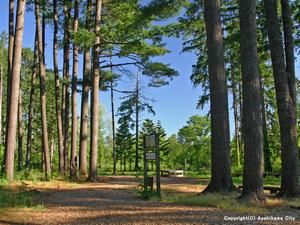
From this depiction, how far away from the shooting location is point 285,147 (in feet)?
34.5

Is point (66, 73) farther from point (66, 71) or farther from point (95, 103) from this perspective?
point (95, 103)

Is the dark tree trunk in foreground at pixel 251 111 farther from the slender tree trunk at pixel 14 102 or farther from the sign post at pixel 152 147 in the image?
the slender tree trunk at pixel 14 102

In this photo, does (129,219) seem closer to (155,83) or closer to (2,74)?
(155,83)

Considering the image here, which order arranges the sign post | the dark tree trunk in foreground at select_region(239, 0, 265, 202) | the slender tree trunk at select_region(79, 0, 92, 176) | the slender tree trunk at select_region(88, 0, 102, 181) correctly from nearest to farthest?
the dark tree trunk in foreground at select_region(239, 0, 265, 202) → the sign post → the slender tree trunk at select_region(88, 0, 102, 181) → the slender tree trunk at select_region(79, 0, 92, 176)

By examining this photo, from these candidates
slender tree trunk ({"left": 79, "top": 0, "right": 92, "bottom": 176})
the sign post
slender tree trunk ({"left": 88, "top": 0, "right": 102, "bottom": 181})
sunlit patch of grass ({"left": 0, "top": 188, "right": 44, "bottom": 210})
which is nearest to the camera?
sunlit patch of grass ({"left": 0, "top": 188, "right": 44, "bottom": 210})

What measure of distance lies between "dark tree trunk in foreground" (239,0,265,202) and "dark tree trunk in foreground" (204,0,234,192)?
5.02 ft

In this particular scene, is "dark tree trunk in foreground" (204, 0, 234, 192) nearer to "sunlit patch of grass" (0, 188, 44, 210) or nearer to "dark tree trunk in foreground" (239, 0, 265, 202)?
"dark tree trunk in foreground" (239, 0, 265, 202)

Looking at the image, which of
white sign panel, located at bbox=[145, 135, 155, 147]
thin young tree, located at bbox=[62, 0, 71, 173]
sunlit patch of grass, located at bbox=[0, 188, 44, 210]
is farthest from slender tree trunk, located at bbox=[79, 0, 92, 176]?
sunlit patch of grass, located at bbox=[0, 188, 44, 210]

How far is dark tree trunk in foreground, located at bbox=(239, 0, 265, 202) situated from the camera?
8.68 meters

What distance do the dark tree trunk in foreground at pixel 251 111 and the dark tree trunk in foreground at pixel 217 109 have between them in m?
1.53

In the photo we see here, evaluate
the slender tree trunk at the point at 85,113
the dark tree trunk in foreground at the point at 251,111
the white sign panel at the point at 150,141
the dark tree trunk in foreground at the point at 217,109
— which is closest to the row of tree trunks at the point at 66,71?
the slender tree trunk at the point at 85,113

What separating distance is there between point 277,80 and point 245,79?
83.2 inches

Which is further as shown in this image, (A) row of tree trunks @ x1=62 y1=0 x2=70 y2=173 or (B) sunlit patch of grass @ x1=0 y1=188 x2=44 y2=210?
(A) row of tree trunks @ x1=62 y1=0 x2=70 y2=173

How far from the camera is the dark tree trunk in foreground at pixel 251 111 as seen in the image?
8680 millimetres
